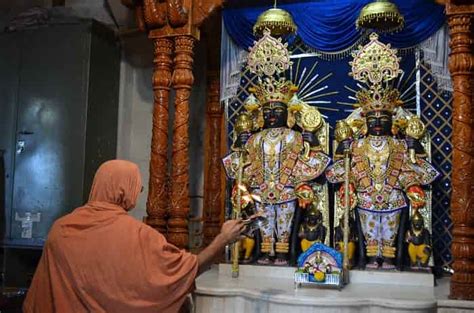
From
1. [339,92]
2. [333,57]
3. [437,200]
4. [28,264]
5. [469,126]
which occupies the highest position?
[333,57]

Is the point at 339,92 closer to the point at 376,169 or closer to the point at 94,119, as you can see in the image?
the point at 376,169

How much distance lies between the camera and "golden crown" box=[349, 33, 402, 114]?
5.00 m

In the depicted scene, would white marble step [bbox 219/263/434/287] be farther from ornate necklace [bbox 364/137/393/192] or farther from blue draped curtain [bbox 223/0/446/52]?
blue draped curtain [bbox 223/0/446/52]

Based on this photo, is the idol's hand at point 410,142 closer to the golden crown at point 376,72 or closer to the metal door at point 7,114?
the golden crown at point 376,72

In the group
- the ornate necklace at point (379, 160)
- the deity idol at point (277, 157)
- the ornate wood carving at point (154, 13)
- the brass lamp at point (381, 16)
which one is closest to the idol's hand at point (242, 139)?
the deity idol at point (277, 157)

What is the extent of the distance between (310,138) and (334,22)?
3.97 feet

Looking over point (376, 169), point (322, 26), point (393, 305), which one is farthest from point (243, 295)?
point (322, 26)

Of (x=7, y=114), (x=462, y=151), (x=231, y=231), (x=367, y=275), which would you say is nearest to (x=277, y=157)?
(x=367, y=275)

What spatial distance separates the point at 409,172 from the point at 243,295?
1927mm

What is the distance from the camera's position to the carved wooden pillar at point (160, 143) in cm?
546

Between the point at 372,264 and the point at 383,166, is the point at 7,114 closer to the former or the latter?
the point at 383,166

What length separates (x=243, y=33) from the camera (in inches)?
232

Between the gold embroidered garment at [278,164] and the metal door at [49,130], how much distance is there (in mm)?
1889

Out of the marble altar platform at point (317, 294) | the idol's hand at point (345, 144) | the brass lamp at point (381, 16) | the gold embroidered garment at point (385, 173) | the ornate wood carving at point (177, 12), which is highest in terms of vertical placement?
the ornate wood carving at point (177, 12)
